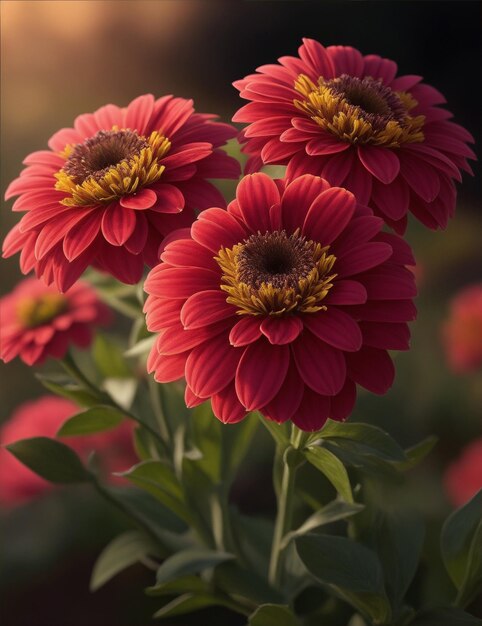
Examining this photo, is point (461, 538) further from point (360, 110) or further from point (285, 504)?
point (360, 110)

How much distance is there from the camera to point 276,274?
44 centimetres

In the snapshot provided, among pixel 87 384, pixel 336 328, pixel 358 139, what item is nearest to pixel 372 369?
pixel 336 328

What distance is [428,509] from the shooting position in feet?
2.81

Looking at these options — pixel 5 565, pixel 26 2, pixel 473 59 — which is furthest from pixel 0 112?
pixel 473 59

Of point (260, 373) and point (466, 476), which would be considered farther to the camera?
point (466, 476)

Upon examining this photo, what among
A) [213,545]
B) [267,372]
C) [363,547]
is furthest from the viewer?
A: [213,545]

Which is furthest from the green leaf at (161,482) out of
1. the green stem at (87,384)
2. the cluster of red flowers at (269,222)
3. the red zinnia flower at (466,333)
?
the red zinnia flower at (466,333)

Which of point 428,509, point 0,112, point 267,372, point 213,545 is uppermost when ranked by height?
point 0,112

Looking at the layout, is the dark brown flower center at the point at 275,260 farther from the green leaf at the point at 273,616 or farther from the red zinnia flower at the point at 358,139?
the green leaf at the point at 273,616

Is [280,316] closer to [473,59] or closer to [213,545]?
[213,545]

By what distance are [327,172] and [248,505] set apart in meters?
0.52

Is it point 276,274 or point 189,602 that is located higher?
point 276,274

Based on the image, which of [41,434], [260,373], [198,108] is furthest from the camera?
[198,108]

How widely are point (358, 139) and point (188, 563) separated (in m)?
0.29
